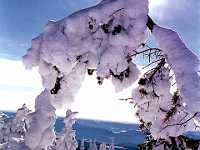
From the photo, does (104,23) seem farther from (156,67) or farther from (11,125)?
(11,125)

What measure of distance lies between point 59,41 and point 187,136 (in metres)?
2.42

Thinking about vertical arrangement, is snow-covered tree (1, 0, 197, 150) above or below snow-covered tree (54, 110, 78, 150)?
above

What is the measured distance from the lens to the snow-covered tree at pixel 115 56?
5094mm

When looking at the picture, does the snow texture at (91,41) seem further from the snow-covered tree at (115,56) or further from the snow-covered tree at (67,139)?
the snow-covered tree at (67,139)

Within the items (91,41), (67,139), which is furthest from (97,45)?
(67,139)

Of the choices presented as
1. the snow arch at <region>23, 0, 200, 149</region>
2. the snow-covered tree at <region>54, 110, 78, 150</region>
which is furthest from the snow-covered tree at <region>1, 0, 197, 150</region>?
the snow-covered tree at <region>54, 110, 78, 150</region>

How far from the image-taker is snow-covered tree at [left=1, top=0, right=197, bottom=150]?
16.7 feet

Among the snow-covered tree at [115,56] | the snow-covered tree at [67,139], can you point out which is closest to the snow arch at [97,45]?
the snow-covered tree at [115,56]

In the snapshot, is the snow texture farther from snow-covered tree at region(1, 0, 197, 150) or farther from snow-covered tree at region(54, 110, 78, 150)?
snow-covered tree at region(54, 110, 78, 150)

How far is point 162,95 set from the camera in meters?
5.91

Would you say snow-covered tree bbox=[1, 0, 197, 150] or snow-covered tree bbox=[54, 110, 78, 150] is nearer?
snow-covered tree bbox=[1, 0, 197, 150]

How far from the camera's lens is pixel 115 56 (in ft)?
16.9

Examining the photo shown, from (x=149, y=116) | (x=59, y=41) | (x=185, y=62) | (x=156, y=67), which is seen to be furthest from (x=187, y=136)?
(x=59, y=41)

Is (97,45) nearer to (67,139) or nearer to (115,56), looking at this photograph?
(115,56)
